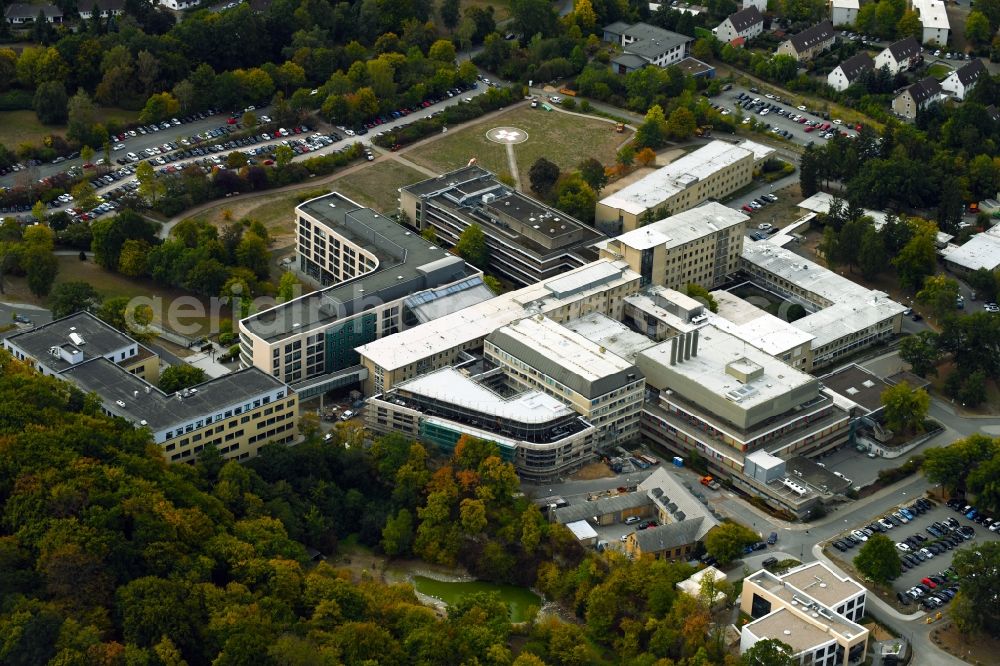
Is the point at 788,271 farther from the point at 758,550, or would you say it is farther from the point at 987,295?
the point at 758,550

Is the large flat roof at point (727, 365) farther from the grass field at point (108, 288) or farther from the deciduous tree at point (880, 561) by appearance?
the grass field at point (108, 288)

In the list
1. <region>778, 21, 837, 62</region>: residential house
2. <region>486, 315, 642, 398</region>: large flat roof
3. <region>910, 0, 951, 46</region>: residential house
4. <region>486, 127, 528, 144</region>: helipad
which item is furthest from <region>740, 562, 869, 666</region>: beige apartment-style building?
<region>910, 0, 951, 46</region>: residential house

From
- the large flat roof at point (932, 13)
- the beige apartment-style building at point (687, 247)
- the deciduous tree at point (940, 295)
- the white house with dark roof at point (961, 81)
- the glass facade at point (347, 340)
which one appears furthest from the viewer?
the large flat roof at point (932, 13)

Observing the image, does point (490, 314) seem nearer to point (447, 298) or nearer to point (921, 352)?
point (447, 298)

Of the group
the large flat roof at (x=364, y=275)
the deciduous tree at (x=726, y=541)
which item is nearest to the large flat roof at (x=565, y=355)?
the large flat roof at (x=364, y=275)

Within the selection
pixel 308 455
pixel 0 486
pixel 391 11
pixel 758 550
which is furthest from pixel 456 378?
pixel 391 11
